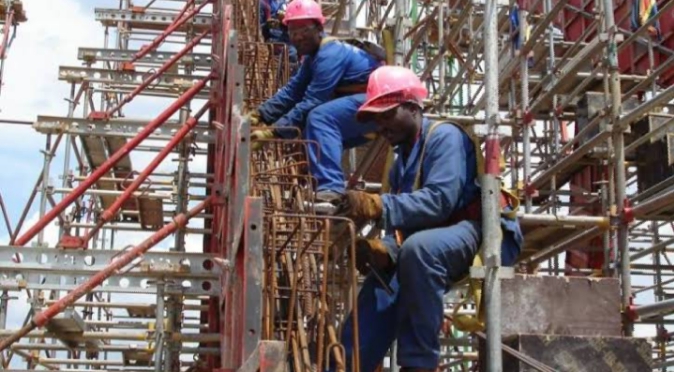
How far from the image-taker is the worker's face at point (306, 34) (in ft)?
26.2

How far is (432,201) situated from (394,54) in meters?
4.05

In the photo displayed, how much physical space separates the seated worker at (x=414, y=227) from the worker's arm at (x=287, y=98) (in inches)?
89.7

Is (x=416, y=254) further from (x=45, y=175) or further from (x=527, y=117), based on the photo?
(x=45, y=175)

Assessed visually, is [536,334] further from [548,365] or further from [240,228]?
[240,228]

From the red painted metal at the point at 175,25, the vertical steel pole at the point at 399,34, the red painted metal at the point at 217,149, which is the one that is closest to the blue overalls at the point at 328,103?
the red painted metal at the point at 217,149

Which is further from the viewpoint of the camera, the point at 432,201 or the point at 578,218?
the point at 578,218

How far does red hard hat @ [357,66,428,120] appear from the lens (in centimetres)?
551

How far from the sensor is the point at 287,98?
7957 mm

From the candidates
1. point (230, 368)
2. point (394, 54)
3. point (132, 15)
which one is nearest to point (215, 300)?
point (394, 54)

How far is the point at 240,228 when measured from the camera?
5.14 metres

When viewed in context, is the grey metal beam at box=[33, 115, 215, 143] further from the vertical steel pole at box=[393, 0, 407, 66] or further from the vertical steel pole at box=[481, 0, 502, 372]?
the vertical steel pole at box=[481, 0, 502, 372]

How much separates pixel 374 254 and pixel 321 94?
2.50m

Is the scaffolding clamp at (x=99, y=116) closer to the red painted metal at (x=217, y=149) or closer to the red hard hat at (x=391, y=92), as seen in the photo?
the red painted metal at (x=217, y=149)

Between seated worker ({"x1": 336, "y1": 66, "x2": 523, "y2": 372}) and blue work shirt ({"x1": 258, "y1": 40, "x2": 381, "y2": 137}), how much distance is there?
2025mm
